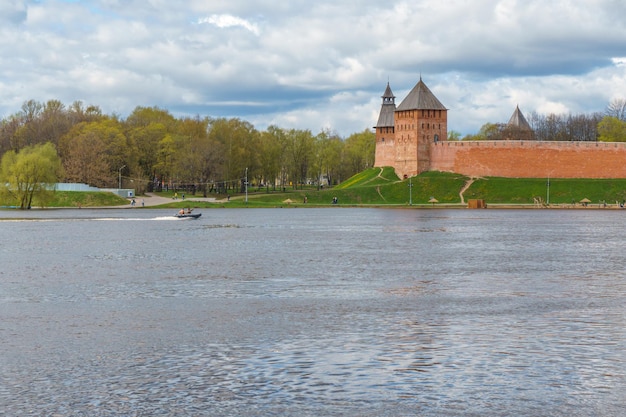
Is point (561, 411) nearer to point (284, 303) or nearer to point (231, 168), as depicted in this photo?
point (284, 303)

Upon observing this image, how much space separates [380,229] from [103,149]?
52128mm

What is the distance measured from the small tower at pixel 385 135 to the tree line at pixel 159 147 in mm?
8014

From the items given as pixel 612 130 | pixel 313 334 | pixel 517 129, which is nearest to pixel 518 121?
pixel 517 129

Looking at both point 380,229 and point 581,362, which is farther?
point 380,229

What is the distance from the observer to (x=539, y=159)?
354 feet

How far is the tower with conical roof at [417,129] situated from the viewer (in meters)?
112

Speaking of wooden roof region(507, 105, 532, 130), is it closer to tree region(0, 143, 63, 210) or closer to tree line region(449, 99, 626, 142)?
tree line region(449, 99, 626, 142)

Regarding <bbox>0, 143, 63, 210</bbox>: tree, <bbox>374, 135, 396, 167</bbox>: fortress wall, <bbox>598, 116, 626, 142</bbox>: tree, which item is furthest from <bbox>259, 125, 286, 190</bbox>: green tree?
<bbox>598, 116, 626, 142</bbox>: tree

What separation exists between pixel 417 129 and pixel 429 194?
11706 millimetres

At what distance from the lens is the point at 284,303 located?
21453mm

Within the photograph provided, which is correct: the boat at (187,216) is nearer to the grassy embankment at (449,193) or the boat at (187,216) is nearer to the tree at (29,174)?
the tree at (29,174)

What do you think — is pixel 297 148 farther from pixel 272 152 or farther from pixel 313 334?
pixel 313 334

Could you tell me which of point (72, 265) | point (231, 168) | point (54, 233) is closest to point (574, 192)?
point (231, 168)

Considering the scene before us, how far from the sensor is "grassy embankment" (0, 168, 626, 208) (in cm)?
9719
